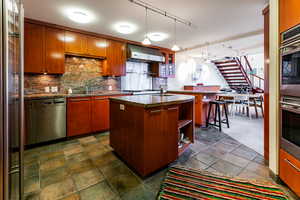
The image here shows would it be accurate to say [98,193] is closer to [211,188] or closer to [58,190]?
[58,190]

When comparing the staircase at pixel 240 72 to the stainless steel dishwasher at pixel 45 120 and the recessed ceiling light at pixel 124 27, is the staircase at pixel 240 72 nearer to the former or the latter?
the recessed ceiling light at pixel 124 27

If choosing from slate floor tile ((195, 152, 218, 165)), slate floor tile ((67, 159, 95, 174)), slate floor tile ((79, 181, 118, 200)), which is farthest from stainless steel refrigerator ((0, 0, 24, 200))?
slate floor tile ((195, 152, 218, 165))

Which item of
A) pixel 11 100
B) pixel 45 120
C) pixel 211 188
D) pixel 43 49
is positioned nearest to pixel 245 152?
pixel 211 188

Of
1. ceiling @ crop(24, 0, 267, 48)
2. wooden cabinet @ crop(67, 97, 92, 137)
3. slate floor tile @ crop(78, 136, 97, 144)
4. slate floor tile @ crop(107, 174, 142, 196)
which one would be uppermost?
ceiling @ crop(24, 0, 267, 48)

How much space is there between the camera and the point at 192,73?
22.8 ft

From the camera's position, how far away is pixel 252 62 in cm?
845

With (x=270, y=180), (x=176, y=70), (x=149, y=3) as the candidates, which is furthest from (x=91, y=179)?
(x=176, y=70)

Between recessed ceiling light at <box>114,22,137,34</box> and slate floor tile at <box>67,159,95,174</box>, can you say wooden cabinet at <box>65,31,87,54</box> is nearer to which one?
recessed ceiling light at <box>114,22,137,34</box>

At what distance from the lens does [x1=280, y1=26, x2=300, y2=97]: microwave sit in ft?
4.27

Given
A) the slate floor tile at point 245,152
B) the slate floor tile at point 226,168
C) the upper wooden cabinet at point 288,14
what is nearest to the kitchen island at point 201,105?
the slate floor tile at point 245,152

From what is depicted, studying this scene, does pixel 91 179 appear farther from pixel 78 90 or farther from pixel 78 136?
pixel 78 90

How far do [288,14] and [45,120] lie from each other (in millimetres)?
3984

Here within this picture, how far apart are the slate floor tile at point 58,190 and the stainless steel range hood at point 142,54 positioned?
10.9ft

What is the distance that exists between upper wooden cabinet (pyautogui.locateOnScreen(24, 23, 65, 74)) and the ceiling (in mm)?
239
